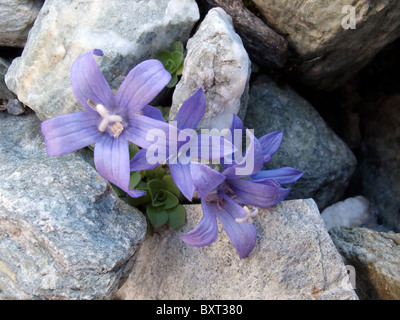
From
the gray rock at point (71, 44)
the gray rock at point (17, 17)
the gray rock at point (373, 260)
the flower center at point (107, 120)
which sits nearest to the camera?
the flower center at point (107, 120)

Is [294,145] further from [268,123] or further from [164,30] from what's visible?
[164,30]

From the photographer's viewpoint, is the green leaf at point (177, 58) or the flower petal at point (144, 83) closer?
the flower petal at point (144, 83)

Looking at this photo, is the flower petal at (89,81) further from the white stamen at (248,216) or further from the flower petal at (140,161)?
the white stamen at (248,216)

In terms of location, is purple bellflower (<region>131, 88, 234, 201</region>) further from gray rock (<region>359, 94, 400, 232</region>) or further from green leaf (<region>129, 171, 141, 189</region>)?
gray rock (<region>359, 94, 400, 232</region>)

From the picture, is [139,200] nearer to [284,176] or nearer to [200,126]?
[200,126]

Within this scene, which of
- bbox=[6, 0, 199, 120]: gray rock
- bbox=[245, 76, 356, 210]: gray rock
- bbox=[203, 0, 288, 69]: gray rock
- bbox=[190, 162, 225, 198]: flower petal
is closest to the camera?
bbox=[190, 162, 225, 198]: flower petal

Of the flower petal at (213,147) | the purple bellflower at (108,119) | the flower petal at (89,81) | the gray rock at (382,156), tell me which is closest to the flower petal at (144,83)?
the purple bellflower at (108,119)

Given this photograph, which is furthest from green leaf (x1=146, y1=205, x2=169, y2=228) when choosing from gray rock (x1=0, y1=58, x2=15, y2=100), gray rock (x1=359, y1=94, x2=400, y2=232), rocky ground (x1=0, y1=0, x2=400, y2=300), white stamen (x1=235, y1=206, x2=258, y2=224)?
gray rock (x1=359, y1=94, x2=400, y2=232)
